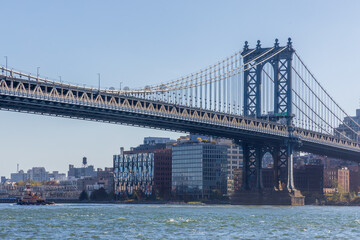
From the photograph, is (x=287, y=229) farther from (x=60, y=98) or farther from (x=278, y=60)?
(x=278, y=60)

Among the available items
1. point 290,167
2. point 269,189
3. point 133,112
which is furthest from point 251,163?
point 133,112

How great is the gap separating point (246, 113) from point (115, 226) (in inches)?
3184

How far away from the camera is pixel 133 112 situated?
122375 millimetres

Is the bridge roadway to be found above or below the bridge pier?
above

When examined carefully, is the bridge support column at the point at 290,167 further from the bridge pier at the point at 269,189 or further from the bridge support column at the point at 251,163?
the bridge support column at the point at 251,163

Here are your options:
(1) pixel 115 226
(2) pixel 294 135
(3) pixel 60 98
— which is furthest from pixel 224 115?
(1) pixel 115 226

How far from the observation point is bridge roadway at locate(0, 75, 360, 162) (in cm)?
10831

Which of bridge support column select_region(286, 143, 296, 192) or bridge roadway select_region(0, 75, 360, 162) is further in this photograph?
bridge support column select_region(286, 143, 296, 192)

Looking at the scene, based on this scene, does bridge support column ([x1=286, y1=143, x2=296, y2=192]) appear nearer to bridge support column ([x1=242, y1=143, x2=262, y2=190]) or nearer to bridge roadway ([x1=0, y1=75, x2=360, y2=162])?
bridge roadway ([x1=0, y1=75, x2=360, y2=162])

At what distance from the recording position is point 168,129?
13825 centimetres

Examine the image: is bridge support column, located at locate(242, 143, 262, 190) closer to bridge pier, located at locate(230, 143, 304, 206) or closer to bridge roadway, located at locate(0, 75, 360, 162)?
bridge pier, located at locate(230, 143, 304, 206)

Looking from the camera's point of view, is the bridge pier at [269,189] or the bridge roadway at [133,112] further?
the bridge pier at [269,189]

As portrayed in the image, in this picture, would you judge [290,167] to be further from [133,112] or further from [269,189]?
[133,112]

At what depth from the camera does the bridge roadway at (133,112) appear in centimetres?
10831
